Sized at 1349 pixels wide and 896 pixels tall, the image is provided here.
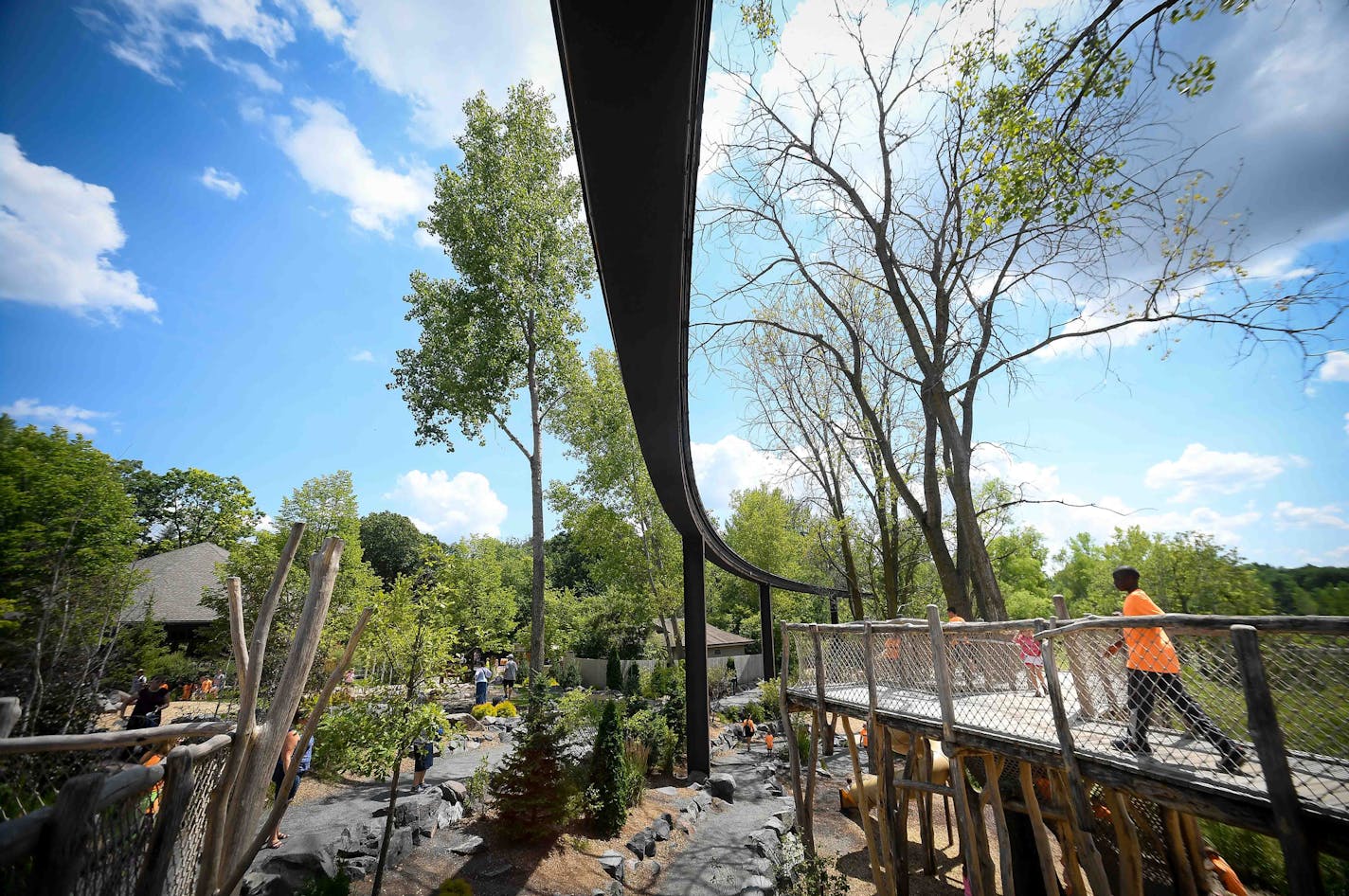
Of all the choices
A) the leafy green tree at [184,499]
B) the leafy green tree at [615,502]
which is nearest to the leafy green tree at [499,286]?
the leafy green tree at [615,502]

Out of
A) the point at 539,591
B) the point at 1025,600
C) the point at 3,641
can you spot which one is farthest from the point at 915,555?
the point at 1025,600

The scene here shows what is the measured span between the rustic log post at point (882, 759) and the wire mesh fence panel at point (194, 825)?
18.4 ft

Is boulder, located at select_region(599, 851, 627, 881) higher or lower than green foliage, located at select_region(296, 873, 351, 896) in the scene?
lower

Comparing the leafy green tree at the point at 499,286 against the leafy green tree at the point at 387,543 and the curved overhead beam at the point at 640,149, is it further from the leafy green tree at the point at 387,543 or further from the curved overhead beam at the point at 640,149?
the leafy green tree at the point at 387,543

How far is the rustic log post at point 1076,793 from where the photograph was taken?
3451 millimetres

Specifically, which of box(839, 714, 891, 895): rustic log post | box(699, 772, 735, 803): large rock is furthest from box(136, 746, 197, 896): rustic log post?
box(699, 772, 735, 803): large rock

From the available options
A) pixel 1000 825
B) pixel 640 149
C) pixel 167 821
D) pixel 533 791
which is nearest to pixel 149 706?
pixel 533 791

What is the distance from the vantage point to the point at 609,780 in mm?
7766

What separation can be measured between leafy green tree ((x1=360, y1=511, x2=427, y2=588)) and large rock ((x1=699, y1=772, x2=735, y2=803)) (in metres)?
38.5

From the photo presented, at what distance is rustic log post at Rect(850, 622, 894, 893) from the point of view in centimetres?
613

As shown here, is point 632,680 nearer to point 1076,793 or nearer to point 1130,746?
point 1076,793

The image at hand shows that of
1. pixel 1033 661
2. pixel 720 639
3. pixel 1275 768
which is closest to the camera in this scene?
pixel 1275 768

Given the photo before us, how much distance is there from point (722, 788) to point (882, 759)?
494 centimetres

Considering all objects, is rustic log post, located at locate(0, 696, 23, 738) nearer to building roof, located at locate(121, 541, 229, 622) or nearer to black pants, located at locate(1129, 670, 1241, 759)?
black pants, located at locate(1129, 670, 1241, 759)
